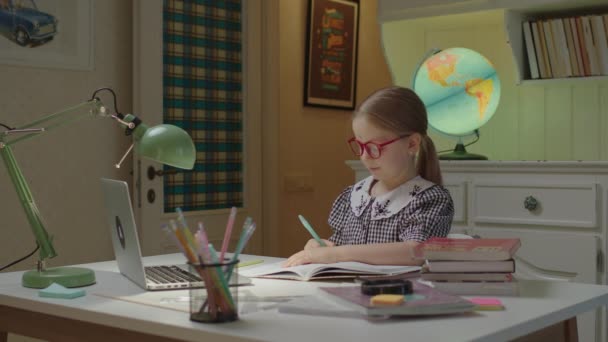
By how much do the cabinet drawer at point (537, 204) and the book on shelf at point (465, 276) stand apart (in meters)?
1.47

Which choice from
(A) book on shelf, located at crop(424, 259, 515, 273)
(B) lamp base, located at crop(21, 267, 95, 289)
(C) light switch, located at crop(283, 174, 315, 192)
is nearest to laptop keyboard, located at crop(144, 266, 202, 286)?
(B) lamp base, located at crop(21, 267, 95, 289)

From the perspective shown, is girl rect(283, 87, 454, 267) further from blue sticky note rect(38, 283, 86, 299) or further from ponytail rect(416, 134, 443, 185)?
blue sticky note rect(38, 283, 86, 299)

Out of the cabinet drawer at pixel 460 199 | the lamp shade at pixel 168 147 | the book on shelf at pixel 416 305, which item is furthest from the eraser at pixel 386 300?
the cabinet drawer at pixel 460 199

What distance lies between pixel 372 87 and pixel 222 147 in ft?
3.91

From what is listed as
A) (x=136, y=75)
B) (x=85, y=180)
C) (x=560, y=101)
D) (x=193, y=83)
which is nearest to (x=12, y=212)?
(x=85, y=180)

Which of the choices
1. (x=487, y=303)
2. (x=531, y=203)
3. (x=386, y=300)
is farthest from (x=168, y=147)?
(x=531, y=203)

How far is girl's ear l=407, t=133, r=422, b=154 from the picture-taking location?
6.39 feet

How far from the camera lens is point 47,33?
3.12 m

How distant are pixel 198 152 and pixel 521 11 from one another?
5.05ft

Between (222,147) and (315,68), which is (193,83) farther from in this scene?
(315,68)

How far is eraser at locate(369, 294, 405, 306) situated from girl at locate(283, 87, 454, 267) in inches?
21.1

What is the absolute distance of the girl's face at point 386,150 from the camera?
191 cm

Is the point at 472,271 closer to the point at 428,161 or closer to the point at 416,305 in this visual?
the point at 416,305

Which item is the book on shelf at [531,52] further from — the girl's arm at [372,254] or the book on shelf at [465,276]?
the book on shelf at [465,276]
